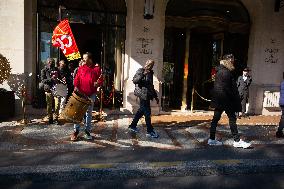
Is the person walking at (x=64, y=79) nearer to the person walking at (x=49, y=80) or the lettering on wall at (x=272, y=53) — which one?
the person walking at (x=49, y=80)

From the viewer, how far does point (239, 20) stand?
34.2ft

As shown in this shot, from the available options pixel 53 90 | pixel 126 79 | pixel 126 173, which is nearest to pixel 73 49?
pixel 53 90

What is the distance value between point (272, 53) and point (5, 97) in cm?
840

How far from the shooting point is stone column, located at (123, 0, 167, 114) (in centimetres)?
911

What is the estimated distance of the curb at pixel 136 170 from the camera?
14.3 ft

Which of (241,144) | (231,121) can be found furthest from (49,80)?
(241,144)

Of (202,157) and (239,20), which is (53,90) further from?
(239,20)

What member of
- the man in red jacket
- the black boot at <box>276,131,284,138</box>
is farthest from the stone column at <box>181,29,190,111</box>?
the man in red jacket

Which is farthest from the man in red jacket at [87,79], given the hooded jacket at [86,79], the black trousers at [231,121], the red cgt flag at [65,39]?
the black trousers at [231,121]

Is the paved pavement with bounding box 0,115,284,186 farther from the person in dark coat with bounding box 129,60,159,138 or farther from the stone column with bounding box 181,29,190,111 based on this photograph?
the stone column with bounding box 181,29,190,111

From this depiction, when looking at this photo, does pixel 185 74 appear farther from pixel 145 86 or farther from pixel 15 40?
pixel 15 40

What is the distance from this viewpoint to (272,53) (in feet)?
33.4

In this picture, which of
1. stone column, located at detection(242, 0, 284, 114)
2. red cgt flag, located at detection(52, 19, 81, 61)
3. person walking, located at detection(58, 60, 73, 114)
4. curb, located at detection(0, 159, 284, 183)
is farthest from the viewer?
stone column, located at detection(242, 0, 284, 114)

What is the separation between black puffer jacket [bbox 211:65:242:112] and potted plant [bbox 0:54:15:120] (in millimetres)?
5080
